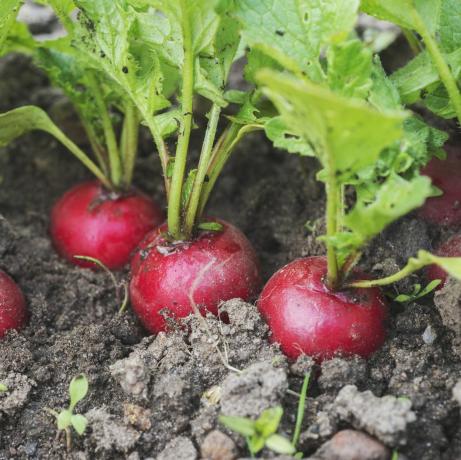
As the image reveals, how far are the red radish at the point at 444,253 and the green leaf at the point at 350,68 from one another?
1.75 feet

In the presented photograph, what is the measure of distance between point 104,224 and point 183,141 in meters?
0.52

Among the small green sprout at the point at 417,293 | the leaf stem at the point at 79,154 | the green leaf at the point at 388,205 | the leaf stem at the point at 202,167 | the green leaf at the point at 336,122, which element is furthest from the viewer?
the leaf stem at the point at 79,154

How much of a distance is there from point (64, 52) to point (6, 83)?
0.54m

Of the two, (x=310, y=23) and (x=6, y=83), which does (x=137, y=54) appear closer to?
(x=310, y=23)

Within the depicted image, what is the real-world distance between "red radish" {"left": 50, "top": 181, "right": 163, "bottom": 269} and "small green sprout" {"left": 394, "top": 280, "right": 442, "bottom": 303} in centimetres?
82

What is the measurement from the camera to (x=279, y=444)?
1.29 metres

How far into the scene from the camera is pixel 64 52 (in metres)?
2.05

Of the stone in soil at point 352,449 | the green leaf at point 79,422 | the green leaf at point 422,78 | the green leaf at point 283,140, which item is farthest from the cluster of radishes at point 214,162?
the green leaf at point 79,422

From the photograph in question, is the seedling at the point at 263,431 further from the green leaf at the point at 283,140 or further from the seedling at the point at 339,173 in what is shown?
the green leaf at the point at 283,140

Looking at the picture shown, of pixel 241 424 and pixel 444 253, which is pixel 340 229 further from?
pixel 241 424

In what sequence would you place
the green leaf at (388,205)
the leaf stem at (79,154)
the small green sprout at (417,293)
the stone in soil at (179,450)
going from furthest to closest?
the leaf stem at (79,154)
the small green sprout at (417,293)
the stone in soil at (179,450)
the green leaf at (388,205)

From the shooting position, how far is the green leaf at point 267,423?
1314 mm

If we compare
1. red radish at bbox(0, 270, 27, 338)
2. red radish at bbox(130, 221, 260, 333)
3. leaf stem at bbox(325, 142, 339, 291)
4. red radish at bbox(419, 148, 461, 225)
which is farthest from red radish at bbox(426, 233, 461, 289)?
red radish at bbox(0, 270, 27, 338)

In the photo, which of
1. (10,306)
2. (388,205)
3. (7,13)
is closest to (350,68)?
(388,205)
